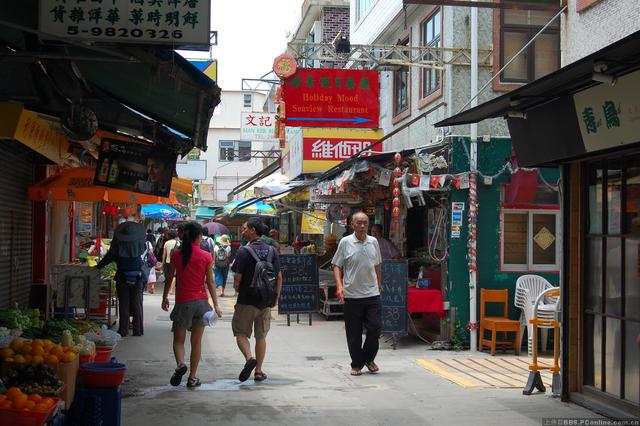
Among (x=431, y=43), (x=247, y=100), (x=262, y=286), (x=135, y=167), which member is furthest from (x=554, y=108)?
(x=247, y=100)

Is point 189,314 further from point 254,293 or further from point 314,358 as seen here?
point 314,358

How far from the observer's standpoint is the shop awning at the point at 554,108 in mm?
5543

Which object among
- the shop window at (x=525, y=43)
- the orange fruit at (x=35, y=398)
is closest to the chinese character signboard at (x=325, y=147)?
the shop window at (x=525, y=43)

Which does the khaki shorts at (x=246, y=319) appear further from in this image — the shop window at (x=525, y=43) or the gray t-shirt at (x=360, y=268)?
the shop window at (x=525, y=43)

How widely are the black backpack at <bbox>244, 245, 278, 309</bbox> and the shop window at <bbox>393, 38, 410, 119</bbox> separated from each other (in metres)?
7.52

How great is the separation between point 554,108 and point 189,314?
4300 millimetres

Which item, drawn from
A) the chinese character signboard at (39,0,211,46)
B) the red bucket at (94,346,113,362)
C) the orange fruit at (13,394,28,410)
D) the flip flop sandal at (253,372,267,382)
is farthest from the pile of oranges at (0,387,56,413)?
the flip flop sandal at (253,372,267,382)

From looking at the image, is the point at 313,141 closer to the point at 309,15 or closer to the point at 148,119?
the point at 148,119

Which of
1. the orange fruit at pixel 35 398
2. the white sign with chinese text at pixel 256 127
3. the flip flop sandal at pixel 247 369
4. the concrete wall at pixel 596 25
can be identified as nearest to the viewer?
the orange fruit at pixel 35 398

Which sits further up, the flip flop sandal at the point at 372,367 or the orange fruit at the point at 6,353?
the orange fruit at the point at 6,353

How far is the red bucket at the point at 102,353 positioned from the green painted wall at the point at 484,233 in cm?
592

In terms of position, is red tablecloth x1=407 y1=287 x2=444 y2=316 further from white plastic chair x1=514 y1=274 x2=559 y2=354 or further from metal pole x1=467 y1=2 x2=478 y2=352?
white plastic chair x1=514 y1=274 x2=559 y2=354

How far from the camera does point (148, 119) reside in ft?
32.6

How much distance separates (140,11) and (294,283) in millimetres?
8711
